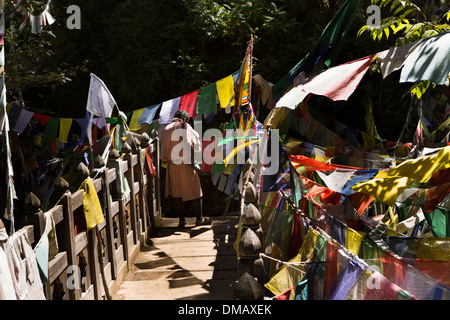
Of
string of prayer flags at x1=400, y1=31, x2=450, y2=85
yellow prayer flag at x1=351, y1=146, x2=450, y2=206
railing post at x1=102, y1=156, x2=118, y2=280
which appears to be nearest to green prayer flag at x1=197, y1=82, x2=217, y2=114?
railing post at x1=102, y1=156, x2=118, y2=280

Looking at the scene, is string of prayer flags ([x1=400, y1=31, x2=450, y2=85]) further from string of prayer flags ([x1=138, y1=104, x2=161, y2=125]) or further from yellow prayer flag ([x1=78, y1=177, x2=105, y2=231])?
string of prayer flags ([x1=138, y1=104, x2=161, y2=125])

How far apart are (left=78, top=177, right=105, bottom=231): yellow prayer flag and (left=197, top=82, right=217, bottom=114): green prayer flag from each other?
14.3 ft

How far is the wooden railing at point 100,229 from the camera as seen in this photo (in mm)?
3373

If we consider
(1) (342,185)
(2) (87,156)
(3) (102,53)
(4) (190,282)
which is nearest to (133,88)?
(3) (102,53)

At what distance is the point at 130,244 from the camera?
5680mm

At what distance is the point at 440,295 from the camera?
7.11 feet

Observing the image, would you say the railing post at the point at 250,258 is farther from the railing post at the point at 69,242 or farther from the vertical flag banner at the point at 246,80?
the vertical flag banner at the point at 246,80

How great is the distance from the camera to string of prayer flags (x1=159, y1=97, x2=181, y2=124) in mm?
8320

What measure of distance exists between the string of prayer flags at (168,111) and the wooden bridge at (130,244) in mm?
723

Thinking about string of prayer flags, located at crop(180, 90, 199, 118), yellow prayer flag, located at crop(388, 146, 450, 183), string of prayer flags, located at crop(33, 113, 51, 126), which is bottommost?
yellow prayer flag, located at crop(388, 146, 450, 183)

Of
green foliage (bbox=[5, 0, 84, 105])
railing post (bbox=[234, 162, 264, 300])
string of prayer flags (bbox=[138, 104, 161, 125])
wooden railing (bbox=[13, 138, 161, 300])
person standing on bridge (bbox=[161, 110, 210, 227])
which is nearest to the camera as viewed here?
railing post (bbox=[234, 162, 264, 300])

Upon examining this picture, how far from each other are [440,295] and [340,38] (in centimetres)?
513

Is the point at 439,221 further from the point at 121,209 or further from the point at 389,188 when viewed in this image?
the point at 121,209
